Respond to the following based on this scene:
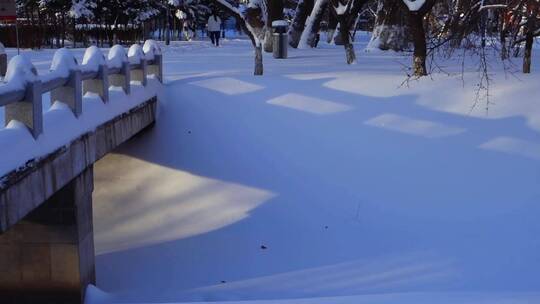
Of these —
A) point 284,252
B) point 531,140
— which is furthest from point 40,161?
point 531,140

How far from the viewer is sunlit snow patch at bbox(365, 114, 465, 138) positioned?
11.9 metres

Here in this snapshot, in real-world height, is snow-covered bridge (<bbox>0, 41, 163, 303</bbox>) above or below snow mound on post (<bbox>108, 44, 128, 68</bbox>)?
below

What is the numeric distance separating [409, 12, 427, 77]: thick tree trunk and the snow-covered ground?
361 mm

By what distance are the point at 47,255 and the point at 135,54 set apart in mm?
4279

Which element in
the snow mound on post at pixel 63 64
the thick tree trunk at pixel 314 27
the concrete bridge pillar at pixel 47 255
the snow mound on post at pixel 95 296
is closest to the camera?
the snow mound on post at pixel 63 64

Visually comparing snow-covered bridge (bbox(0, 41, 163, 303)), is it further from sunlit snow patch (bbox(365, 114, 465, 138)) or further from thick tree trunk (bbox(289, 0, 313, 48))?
thick tree trunk (bbox(289, 0, 313, 48))

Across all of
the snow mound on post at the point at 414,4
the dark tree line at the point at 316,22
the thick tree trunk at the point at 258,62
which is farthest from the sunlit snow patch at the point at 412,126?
the thick tree trunk at the point at 258,62

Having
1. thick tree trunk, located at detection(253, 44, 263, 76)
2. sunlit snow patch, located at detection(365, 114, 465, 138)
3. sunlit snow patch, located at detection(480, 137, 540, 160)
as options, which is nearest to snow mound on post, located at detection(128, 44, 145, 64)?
thick tree trunk, located at detection(253, 44, 263, 76)

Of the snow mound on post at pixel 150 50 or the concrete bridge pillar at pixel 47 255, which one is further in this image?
the snow mound on post at pixel 150 50

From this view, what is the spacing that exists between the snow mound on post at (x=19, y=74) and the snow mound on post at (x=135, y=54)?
14.9ft

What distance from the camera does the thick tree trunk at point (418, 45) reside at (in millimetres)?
14000

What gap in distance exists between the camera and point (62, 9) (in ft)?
109

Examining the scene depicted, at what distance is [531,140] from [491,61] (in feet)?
22.4

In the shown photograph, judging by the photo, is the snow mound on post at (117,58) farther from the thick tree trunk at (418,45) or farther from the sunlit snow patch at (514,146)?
the thick tree trunk at (418,45)
